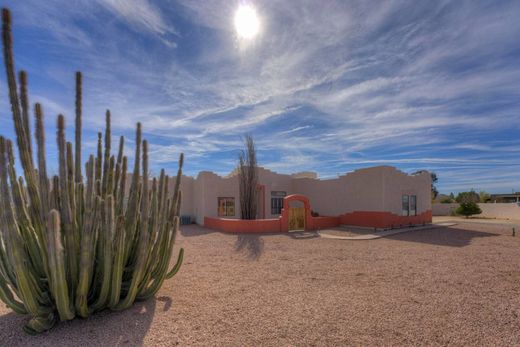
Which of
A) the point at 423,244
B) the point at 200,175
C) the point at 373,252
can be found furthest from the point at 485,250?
the point at 200,175

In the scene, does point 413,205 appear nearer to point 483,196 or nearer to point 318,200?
point 318,200

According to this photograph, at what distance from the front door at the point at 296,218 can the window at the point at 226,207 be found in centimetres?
577

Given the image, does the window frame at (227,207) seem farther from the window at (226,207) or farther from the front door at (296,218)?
the front door at (296,218)

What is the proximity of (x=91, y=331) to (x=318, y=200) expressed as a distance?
56.9ft

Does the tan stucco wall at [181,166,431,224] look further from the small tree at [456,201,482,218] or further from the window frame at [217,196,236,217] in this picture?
the small tree at [456,201,482,218]

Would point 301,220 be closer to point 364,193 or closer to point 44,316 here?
point 364,193

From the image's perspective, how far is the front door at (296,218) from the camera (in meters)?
14.8

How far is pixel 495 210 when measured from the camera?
26312 millimetres

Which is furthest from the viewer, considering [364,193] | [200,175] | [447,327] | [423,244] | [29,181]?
[200,175]

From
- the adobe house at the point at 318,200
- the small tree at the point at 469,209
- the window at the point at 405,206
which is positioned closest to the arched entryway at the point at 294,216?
the adobe house at the point at 318,200

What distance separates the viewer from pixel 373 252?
9250mm

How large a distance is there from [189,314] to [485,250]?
34.7 ft

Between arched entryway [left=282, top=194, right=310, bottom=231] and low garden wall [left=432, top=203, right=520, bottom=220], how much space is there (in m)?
21.6

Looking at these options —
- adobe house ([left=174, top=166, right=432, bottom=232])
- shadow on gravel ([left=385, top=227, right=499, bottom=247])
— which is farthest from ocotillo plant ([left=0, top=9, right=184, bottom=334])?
shadow on gravel ([left=385, top=227, right=499, bottom=247])
